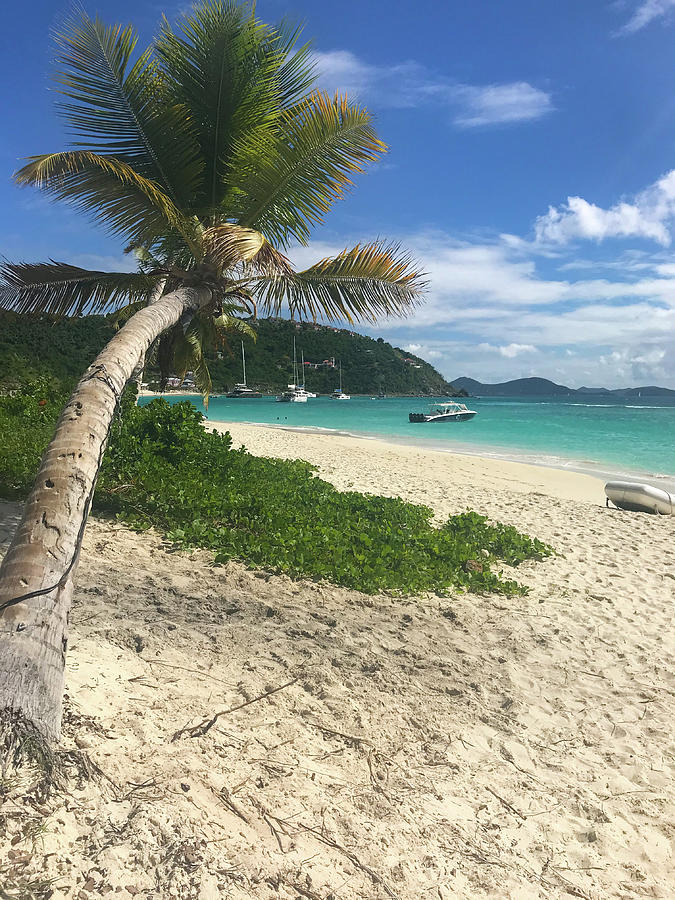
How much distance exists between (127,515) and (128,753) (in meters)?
4.32

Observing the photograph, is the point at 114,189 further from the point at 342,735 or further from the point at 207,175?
the point at 342,735

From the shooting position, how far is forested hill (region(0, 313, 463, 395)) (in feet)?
37.9

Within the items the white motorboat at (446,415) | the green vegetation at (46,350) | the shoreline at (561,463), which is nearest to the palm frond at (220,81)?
the green vegetation at (46,350)

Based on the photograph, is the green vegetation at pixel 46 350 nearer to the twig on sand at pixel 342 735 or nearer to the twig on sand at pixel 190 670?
the twig on sand at pixel 190 670

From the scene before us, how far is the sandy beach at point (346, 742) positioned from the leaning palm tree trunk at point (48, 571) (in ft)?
1.40

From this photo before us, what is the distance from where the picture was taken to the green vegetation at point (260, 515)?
20.3 ft

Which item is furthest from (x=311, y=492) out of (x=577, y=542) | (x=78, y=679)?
(x=78, y=679)

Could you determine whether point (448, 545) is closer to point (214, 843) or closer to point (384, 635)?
point (384, 635)

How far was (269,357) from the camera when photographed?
60125mm

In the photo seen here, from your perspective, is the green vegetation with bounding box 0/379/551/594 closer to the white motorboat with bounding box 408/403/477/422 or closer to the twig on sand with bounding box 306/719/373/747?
the twig on sand with bounding box 306/719/373/747

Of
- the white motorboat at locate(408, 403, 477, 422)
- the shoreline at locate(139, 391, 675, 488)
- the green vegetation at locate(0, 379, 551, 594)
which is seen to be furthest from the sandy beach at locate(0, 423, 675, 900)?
the white motorboat at locate(408, 403, 477, 422)

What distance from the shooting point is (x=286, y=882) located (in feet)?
7.70

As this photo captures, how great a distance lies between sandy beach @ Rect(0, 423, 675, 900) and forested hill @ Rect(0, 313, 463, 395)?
3662 millimetres

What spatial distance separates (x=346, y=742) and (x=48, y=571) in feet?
6.93
